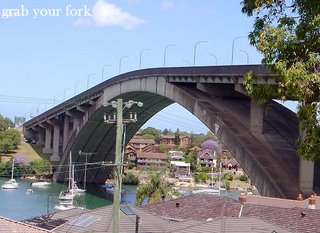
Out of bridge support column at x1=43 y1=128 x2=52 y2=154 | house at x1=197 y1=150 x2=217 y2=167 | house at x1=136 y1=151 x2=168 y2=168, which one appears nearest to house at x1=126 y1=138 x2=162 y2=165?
house at x1=136 y1=151 x2=168 y2=168

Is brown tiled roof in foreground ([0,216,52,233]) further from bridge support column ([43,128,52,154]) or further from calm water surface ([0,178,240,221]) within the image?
bridge support column ([43,128,52,154])

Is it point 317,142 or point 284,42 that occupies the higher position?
point 284,42

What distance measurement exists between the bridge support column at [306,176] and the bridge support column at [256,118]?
15.8ft

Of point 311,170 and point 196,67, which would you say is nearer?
point 311,170

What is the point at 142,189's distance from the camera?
45.3m

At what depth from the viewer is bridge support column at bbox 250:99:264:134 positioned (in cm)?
3167

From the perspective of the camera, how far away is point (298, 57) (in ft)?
29.5

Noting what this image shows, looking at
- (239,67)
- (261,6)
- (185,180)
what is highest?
(239,67)

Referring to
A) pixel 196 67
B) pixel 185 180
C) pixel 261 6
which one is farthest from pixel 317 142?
pixel 185 180

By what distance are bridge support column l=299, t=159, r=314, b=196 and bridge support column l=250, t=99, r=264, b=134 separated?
15.8 ft

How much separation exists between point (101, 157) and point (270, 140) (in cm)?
4698

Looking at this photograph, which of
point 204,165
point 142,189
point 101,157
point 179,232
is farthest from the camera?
point 204,165

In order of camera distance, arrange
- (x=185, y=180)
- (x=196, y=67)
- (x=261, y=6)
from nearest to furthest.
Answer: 1. (x=261, y=6)
2. (x=196, y=67)
3. (x=185, y=180)

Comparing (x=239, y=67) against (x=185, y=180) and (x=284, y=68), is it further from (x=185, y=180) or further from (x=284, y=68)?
(x=185, y=180)
